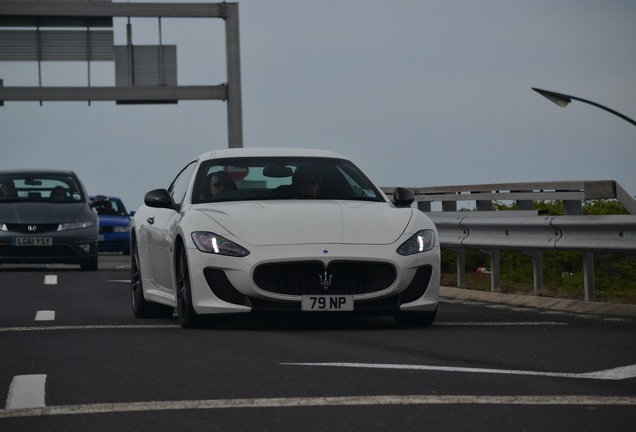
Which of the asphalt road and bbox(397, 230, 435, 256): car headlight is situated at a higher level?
bbox(397, 230, 435, 256): car headlight

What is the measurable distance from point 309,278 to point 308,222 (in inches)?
16.9

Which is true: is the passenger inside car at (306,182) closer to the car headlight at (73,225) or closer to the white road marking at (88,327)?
the white road marking at (88,327)

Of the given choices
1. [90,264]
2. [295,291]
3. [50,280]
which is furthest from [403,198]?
[90,264]

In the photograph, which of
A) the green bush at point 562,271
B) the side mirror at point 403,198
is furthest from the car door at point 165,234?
the green bush at point 562,271

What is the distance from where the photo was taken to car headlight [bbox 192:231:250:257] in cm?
1024

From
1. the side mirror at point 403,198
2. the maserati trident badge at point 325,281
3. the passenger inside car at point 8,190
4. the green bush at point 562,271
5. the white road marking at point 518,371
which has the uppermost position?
the passenger inside car at point 8,190

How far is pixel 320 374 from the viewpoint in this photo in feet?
24.5

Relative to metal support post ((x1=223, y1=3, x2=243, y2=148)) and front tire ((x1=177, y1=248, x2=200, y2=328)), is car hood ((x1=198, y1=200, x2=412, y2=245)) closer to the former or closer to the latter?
front tire ((x1=177, y1=248, x2=200, y2=328))

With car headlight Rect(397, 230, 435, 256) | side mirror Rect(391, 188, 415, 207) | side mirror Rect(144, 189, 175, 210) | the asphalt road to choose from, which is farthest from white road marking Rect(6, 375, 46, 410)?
side mirror Rect(391, 188, 415, 207)

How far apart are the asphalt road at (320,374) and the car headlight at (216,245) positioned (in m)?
0.56

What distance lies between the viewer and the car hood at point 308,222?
33.7 ft

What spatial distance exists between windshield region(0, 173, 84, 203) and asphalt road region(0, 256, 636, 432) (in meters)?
11.1

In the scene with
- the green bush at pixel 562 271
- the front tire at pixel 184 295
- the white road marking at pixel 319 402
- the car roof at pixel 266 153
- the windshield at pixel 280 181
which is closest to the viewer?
the white road marking at pixel 319 402

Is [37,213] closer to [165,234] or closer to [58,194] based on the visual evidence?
[58,194]
